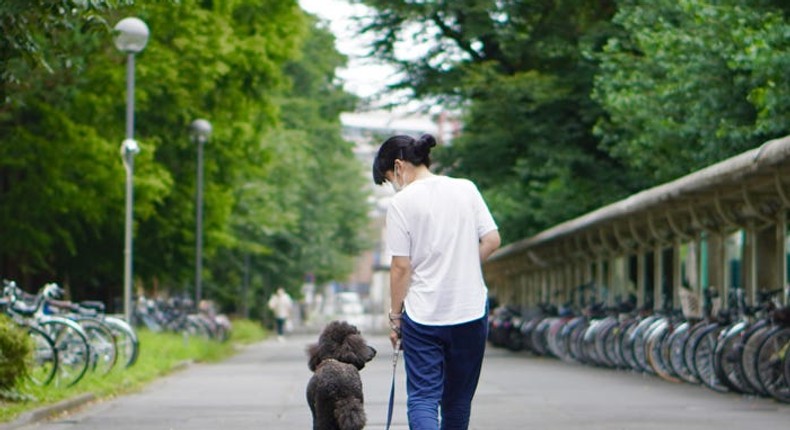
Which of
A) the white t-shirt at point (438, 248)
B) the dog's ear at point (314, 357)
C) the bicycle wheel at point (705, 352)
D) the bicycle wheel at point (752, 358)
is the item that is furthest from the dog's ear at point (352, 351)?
the bicycle wheel at point (705, 352)

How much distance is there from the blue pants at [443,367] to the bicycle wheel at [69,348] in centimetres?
1052

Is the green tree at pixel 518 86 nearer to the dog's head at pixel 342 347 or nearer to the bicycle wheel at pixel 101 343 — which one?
the bicycle wheel at pixel 101 343

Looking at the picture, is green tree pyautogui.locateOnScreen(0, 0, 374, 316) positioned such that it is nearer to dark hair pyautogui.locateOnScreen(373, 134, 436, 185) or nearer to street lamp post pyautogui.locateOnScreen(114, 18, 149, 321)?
street lamp post pyautogui.locateOnScreen(114, 18, 149, 321)

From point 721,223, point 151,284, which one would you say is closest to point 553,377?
point 721,223

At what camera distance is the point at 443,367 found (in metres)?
8.23

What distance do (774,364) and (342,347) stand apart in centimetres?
921

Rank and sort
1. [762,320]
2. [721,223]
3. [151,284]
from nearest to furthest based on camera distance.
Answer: [762,320] < [721,223] < [151,284]

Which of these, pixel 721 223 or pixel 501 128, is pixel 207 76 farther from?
pixel 721 223

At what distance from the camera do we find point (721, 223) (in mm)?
22969

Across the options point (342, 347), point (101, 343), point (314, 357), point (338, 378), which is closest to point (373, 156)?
point (101, 343)

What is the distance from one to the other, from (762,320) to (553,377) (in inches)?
239

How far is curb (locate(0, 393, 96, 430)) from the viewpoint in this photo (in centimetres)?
1358

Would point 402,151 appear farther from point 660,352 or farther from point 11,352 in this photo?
point 660,352

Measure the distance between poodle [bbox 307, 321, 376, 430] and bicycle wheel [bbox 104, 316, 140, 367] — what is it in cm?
1339
